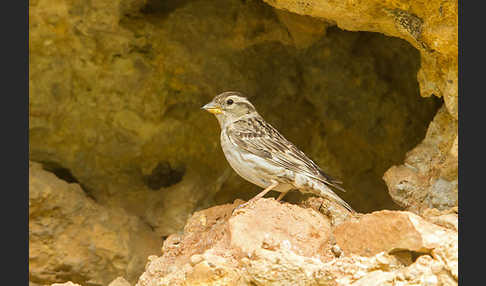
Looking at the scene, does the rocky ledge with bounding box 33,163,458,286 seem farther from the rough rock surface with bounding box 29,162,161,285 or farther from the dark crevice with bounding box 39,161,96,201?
the dark crevice with bounding box 39,161,96,201

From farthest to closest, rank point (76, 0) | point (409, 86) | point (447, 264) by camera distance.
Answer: point (409, 86), point (76, 0), point (447, 264)

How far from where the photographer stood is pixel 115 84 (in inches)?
285

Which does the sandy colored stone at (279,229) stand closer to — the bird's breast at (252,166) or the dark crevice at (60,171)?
the bird's breast at (252,166)

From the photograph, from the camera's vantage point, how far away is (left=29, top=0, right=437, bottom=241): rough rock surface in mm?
6953

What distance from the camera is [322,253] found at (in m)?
4.27

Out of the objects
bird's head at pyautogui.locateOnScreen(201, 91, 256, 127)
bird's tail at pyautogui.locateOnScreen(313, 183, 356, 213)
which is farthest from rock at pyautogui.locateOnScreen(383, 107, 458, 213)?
bird's head at pyautogui.locateOnScreen(201, 91, 256, 127)

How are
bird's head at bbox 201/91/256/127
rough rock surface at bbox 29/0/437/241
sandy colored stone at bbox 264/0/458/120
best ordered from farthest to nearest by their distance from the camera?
rough rock surface at bbox 29/0/437/241 < bird's head at bbox 201/91/256/127 < sandy colored stone at bbox 264/0/458/120

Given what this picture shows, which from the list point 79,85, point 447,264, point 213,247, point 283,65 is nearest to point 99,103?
point 79,85

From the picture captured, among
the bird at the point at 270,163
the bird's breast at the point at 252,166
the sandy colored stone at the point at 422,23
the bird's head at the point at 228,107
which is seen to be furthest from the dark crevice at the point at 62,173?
the sandy colored stone at the point at 422,23

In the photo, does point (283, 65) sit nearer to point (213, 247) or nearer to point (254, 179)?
point (254, 179)

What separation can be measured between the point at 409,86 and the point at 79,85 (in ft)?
13.7

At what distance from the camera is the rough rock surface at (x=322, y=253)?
3.81 meters

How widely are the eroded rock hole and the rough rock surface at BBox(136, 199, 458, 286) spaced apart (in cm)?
336

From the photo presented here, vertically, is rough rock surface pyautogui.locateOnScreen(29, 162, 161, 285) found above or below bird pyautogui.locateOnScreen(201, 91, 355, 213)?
below
